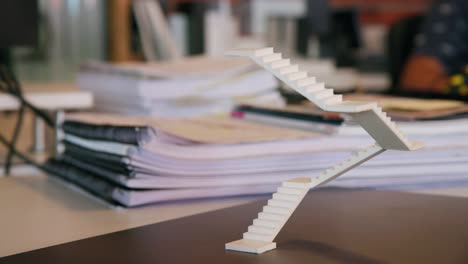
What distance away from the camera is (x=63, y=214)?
660 mm

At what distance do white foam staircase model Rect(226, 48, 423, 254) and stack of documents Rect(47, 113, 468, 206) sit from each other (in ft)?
0.57

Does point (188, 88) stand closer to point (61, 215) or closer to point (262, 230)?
point (61, 215)

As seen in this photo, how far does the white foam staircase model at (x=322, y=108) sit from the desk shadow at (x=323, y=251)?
13mm

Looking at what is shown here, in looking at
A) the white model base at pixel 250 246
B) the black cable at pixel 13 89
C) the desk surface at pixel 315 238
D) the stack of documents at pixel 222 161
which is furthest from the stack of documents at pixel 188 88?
the white model base at pixel 250 246

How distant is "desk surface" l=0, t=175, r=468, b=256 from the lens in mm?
569

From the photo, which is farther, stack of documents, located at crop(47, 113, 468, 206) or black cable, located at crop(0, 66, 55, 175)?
black cable, located at crop(0, 66, 55, 175)

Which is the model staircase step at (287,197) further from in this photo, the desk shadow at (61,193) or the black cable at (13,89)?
the black cable at (13,89)

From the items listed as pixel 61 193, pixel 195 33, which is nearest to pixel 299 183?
pixel 61 193

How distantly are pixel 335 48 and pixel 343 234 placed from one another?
2.90 metres

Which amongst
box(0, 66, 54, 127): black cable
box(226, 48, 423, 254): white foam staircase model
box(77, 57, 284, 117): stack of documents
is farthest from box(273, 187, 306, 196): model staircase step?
box(0, 66, 54, 127): black cable

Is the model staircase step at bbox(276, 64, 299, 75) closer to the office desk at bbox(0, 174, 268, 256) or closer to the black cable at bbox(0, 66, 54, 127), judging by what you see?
the office desk at bbox(0, 174, 268, 256)

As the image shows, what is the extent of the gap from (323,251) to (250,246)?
0.05 metres

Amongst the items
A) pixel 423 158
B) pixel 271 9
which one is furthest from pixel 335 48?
pixel 423 158

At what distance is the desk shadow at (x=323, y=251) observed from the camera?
0.46 meters
